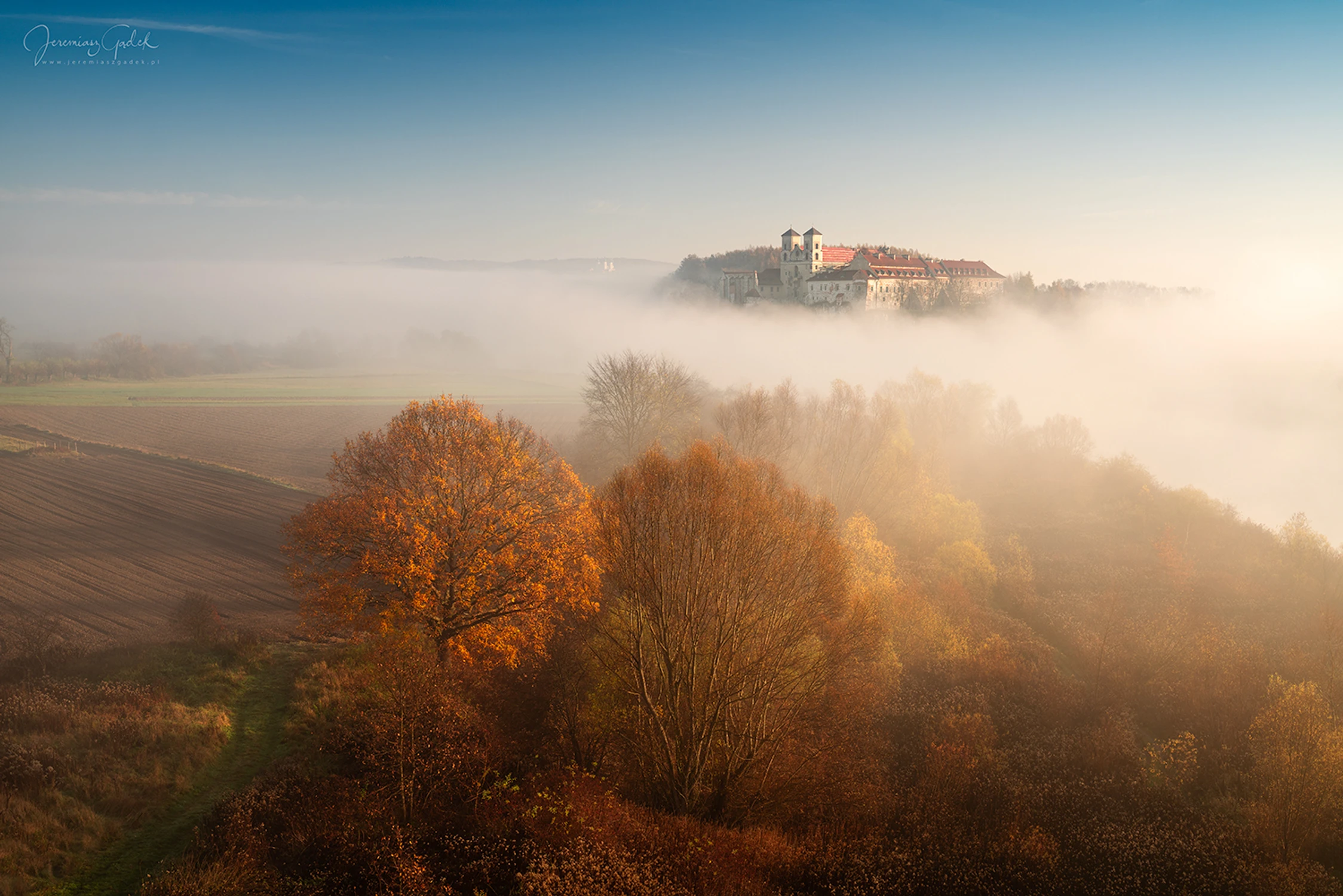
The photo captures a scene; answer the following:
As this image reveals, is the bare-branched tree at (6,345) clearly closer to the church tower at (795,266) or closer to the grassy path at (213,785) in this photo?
the grassy path at (213,785)

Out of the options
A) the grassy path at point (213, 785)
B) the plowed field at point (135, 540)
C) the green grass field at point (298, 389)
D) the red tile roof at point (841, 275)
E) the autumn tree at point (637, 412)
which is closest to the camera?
the grassy path at point (213, 785)

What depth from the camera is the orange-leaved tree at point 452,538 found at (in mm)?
21484

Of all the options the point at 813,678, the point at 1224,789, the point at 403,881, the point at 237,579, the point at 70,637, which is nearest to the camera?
the point at 403,881

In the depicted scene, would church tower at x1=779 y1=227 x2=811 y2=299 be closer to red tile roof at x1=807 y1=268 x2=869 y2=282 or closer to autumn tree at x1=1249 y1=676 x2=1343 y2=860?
red tile roof at x1=807 y1=268 x2=869 y2=282

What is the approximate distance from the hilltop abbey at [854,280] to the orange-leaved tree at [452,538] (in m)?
92.6

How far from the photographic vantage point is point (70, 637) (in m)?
28.7

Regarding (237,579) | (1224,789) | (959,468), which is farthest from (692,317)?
(1224,789)

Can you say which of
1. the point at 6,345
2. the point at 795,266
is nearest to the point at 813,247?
the point at 795,266

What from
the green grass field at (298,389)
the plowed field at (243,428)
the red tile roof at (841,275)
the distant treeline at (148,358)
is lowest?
the plowed field at (243,428)

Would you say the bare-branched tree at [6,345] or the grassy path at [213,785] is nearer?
the grassy path at [213,785]

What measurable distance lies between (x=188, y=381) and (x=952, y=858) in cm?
13206

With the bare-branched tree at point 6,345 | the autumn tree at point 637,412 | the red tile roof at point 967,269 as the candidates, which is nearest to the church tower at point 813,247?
the red tile roof at point 967,269

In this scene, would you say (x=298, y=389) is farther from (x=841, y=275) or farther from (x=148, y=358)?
(x=841, y=275)

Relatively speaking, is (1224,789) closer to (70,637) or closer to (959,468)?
(70,637)
